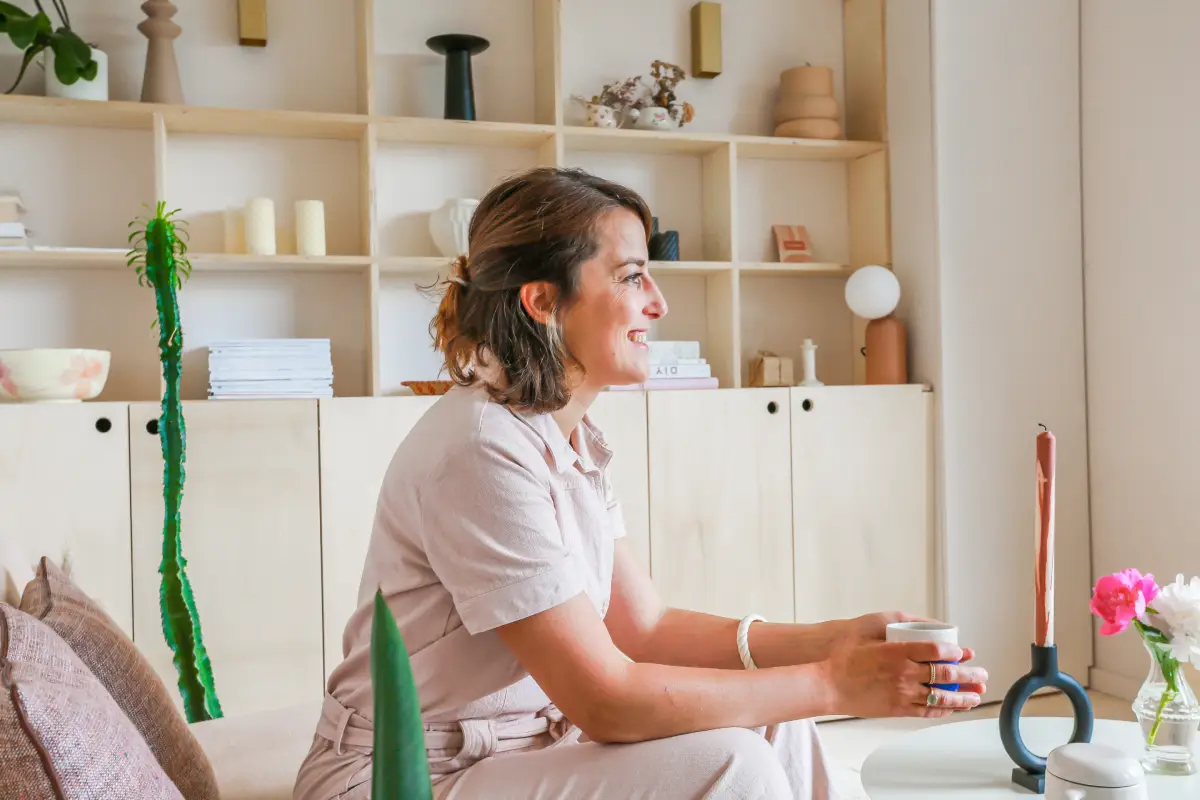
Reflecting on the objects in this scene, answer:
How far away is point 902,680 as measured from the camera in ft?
4.18

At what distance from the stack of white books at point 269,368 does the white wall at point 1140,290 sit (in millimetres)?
2362

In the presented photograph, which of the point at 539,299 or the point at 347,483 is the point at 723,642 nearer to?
the point at 539,299

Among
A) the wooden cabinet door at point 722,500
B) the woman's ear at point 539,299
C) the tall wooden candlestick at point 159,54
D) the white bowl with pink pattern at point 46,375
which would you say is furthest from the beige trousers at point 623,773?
the tall wooden candlestick at point 159,54

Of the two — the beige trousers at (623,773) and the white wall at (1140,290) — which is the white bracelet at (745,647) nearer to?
the beige trousers at (623,773)

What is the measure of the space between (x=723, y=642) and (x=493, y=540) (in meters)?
0.54

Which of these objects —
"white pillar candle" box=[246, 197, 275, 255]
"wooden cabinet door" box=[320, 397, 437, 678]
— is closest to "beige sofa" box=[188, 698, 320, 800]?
"wooden cabinet door" box=[320, 397, 437, 678]

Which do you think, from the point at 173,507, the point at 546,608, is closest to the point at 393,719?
the point at 546,608

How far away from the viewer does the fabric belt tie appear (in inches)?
49.3

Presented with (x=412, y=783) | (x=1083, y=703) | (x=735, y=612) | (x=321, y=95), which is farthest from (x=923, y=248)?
(x=412, y=783)

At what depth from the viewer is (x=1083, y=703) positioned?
1351 mm

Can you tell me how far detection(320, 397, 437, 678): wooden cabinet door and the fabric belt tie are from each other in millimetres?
1481

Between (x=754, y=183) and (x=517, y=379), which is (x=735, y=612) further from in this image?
(x=517, y=379)

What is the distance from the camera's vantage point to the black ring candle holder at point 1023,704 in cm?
132

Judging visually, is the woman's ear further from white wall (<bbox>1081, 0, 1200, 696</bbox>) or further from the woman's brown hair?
white wall (<bbox>1081, 0, 1200, 696</bbox>)
